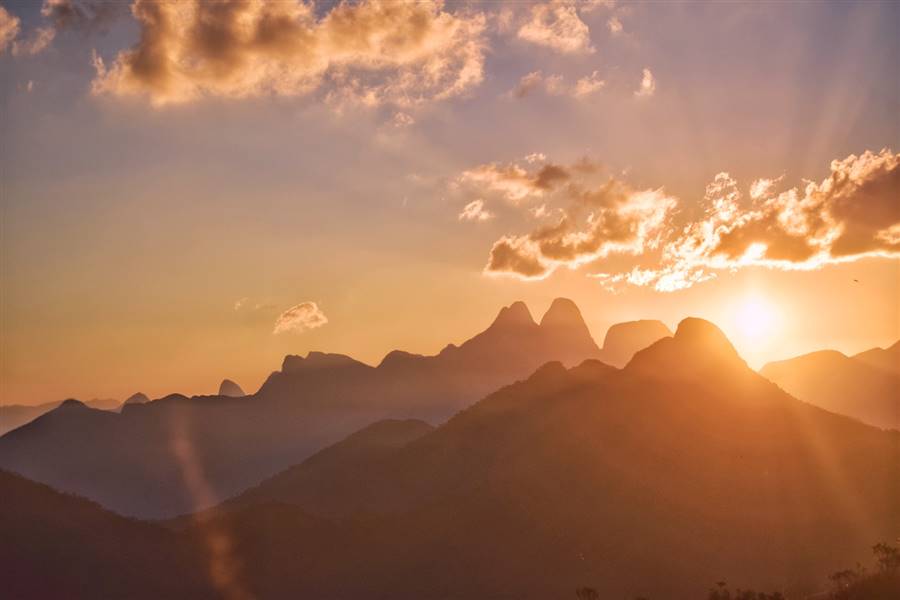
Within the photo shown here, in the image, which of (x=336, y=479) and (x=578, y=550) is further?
(x=336, y=479)

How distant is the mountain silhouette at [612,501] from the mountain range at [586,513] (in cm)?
33

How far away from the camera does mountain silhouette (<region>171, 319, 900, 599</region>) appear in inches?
5074

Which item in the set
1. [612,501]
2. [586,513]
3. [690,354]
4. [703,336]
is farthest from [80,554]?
[703,336]

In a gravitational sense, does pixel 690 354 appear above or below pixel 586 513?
above

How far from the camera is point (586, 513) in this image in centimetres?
14475

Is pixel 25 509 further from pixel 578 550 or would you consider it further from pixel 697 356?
pixel 697 356

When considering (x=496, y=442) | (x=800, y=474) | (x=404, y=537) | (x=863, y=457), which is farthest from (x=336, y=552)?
(x=863, y=457)

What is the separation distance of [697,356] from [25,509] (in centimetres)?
13573

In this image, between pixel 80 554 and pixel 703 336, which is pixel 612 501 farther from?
pixel 80 554

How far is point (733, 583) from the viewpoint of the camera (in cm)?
12100

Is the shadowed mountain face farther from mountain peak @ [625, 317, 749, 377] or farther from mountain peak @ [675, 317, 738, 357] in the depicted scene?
mountain peak @ [675, 317, 738, 357]

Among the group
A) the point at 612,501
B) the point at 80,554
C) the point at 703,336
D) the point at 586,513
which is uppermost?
the point at 703,336

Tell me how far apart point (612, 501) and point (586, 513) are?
530cm

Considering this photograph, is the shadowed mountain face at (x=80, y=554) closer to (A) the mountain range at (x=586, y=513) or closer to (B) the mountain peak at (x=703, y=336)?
(A) the mountain range at (x=586, y=513)
